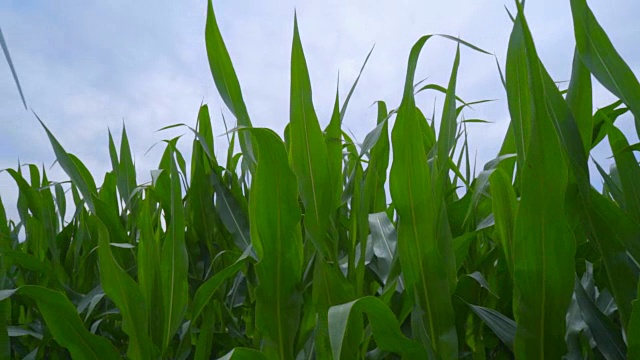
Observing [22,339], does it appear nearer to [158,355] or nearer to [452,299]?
[158,355]

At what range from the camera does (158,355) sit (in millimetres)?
686

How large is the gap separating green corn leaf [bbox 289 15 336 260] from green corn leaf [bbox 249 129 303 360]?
32mm

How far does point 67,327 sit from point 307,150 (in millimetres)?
325

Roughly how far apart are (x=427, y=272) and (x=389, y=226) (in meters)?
0.17

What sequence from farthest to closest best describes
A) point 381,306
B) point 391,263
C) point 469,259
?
point 469,259
point 391,263
point 381,306

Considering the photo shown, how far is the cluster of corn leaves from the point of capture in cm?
48

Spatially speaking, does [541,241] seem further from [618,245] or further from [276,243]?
[276,243]

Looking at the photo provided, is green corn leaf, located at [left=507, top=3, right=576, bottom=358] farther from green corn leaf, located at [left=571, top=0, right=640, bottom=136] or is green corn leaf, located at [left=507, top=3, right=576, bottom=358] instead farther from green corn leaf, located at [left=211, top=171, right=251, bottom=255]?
green corn leaf, located at [left=211, top=171, right=251, bottom=255]

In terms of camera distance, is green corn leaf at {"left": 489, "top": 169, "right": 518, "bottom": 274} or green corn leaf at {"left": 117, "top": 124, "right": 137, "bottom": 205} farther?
green corn leaf at {"left": 117, "top": 124, "right": 137, "bottom": 205}

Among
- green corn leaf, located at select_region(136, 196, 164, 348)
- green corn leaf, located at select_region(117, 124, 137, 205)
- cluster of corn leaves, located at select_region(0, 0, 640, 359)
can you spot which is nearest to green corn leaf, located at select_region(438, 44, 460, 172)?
cluster of corn leaves, located at select_region(0, 0, 640, 359)

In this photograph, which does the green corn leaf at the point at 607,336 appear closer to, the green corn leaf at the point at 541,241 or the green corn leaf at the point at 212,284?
the green corn leaf at the point at 541,241

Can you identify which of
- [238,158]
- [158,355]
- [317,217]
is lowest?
[158,355]

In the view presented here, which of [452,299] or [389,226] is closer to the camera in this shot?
[452,299]

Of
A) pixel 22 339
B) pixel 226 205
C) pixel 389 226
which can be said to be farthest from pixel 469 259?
pixel 22 339
